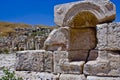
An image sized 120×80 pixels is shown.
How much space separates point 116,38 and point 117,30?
15 cm

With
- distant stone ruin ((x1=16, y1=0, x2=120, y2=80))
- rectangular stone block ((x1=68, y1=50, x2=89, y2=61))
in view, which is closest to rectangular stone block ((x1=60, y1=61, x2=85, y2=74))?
distant stone ruin ((x1=16, y1=0, x2=120, y2=80))

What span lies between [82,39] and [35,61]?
1.19 m

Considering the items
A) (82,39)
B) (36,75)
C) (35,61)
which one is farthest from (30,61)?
(82,39)

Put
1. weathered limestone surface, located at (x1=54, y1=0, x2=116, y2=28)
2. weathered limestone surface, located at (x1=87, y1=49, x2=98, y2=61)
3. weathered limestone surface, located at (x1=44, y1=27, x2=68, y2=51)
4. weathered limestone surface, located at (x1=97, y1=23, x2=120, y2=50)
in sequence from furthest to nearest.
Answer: weathered limestone surface, located at (x1=44, y1=27, x2=68, y2=51), weathered limestone surface, located at (x1=87, y1=49, x2=98, y2=61), weathered limestone surface, located at (x1=54, y1=0, x2=116, y2=28), weathered limestone surface, located at (x1=97, y1=23, x2=120, y2=50)

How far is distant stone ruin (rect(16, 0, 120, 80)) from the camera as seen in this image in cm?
559

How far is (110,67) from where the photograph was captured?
219 inches

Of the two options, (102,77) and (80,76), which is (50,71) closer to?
(80,76)

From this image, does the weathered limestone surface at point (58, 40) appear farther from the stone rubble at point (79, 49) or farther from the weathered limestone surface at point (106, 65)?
the weathered limestone surface at point (106, 65)

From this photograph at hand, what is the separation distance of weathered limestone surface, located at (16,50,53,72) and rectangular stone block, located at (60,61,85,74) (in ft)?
1.47

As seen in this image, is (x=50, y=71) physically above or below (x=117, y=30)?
below

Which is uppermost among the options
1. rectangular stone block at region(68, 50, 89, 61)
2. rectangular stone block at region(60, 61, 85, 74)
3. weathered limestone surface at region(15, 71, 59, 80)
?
rectangular stone block at region(68, 50, 89, 61)

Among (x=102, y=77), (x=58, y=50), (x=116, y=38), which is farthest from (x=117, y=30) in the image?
(x=58, y=50)

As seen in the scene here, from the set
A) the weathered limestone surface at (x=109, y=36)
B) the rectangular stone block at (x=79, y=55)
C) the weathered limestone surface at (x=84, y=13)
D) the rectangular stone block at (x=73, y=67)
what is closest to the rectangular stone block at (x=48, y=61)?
the rectangular stone block at (x=73, y=67)

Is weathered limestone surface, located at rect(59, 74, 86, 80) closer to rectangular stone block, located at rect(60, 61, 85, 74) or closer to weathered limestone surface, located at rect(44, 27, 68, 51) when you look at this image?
rectangular stone block, located at rect(60, 61, 85, 74)
